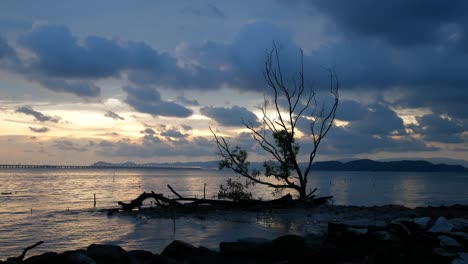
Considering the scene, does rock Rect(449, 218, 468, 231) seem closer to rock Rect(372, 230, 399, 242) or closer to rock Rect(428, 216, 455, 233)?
rock Rect(428, 216, 455, 233)

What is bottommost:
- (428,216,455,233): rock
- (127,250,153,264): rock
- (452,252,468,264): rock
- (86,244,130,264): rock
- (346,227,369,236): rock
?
(127,250,153,264): rock

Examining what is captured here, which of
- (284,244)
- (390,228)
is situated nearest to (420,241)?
(390,228)

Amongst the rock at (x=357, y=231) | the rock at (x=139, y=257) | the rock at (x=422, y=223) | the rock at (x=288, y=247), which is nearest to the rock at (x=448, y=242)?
the rock at (x=422, y=223)

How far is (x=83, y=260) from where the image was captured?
10.7 meters

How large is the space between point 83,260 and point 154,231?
12929 mm

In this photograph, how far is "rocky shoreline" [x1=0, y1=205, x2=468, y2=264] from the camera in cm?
1038

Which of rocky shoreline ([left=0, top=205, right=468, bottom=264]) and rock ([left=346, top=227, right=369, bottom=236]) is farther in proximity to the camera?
rock ([left=346, top=227, right=369, bottom=236])

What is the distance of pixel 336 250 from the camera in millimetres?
12211

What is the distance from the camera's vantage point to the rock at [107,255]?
11578 millimetres

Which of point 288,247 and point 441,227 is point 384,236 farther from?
point 288,247

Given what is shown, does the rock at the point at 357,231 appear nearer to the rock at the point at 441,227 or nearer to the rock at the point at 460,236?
the rock at the point at 441,227

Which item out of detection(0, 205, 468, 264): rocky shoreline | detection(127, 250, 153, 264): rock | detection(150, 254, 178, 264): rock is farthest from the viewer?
detection(127, 250, 153, 264): rock

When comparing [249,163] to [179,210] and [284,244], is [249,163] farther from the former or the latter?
[284,244]

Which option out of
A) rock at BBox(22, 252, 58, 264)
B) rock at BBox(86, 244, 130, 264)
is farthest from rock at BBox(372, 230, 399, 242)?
rock at BBox(22, 252, 58, 264)
